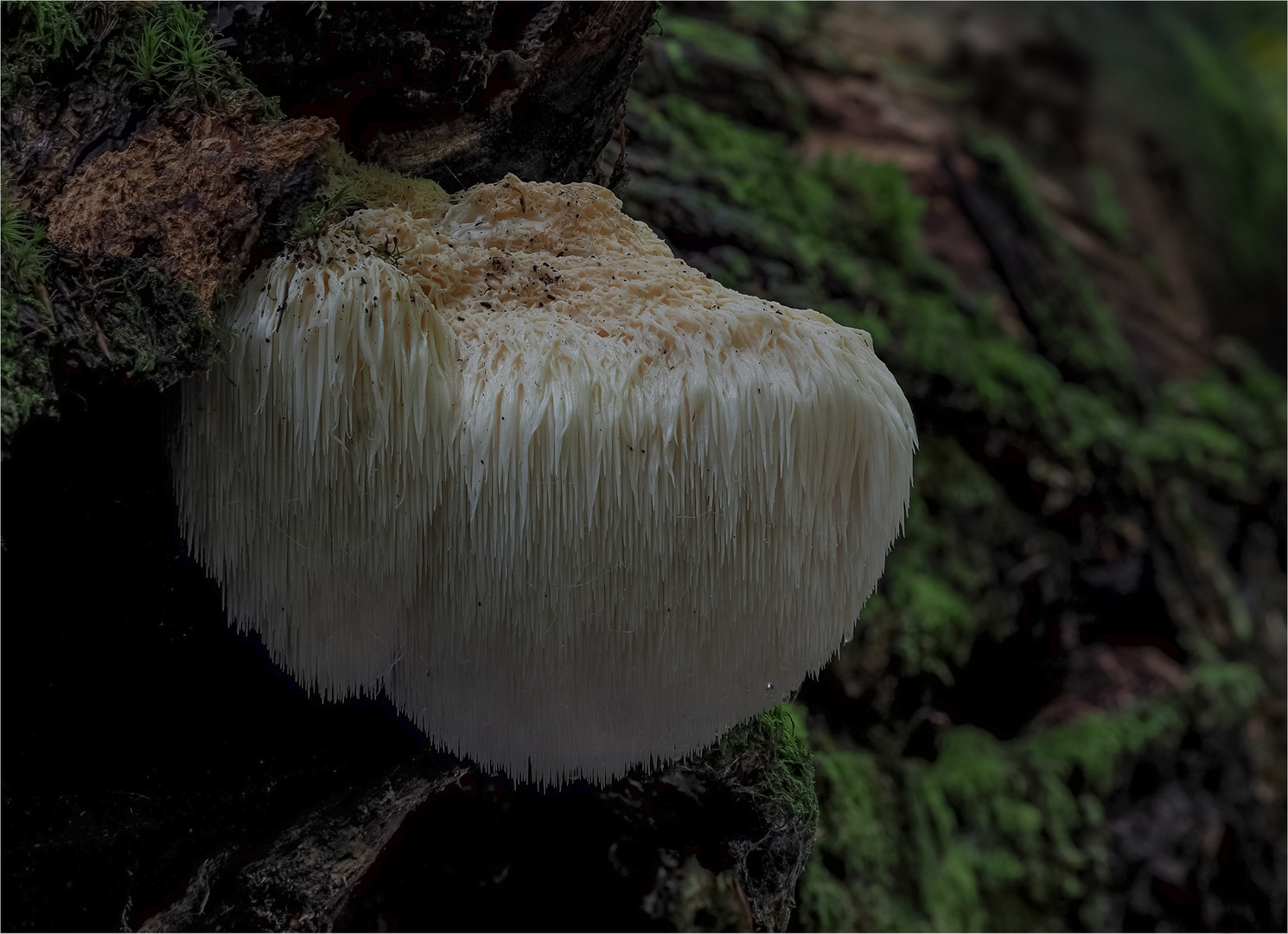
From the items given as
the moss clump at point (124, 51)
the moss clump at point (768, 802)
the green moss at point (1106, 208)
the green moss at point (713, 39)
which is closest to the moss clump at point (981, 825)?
the moss clump at point (768, 802)

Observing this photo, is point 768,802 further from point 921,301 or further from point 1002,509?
point 921,301

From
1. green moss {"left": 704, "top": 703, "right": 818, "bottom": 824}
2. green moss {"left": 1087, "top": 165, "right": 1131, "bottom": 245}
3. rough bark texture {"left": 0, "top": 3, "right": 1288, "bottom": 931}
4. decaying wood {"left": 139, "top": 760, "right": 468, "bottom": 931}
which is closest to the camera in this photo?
rough bark texture {"left": 0, "top": 3, "right": 1288, "bottom": 931}

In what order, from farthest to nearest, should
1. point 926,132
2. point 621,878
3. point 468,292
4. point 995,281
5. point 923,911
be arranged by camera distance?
point 926,132, point 995,281, point 923,911, point 621,878, point 468,292

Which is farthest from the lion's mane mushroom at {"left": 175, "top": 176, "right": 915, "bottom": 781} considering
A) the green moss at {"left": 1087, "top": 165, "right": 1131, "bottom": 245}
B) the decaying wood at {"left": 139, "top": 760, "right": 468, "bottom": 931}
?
the green moss at {"left": 1087, "top": 165, "right": 1131, "bottom": 245}

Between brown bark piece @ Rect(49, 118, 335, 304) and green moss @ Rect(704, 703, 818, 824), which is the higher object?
brown bark piece @ Rect(49, 118, 335, 304)

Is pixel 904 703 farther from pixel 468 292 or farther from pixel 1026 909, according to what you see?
pixel 468 292

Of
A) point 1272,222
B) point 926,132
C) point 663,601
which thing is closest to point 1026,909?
point 663,601

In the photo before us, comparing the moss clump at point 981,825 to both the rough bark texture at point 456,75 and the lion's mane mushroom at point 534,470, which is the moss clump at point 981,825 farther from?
the rough bark texture at point 456,75

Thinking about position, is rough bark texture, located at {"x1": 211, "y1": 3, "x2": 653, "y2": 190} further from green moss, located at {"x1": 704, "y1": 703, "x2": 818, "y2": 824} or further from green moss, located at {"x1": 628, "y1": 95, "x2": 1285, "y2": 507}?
green moss, located at {"x1": 628, "y1": 95, "x2": 1285, "y2": 507}
